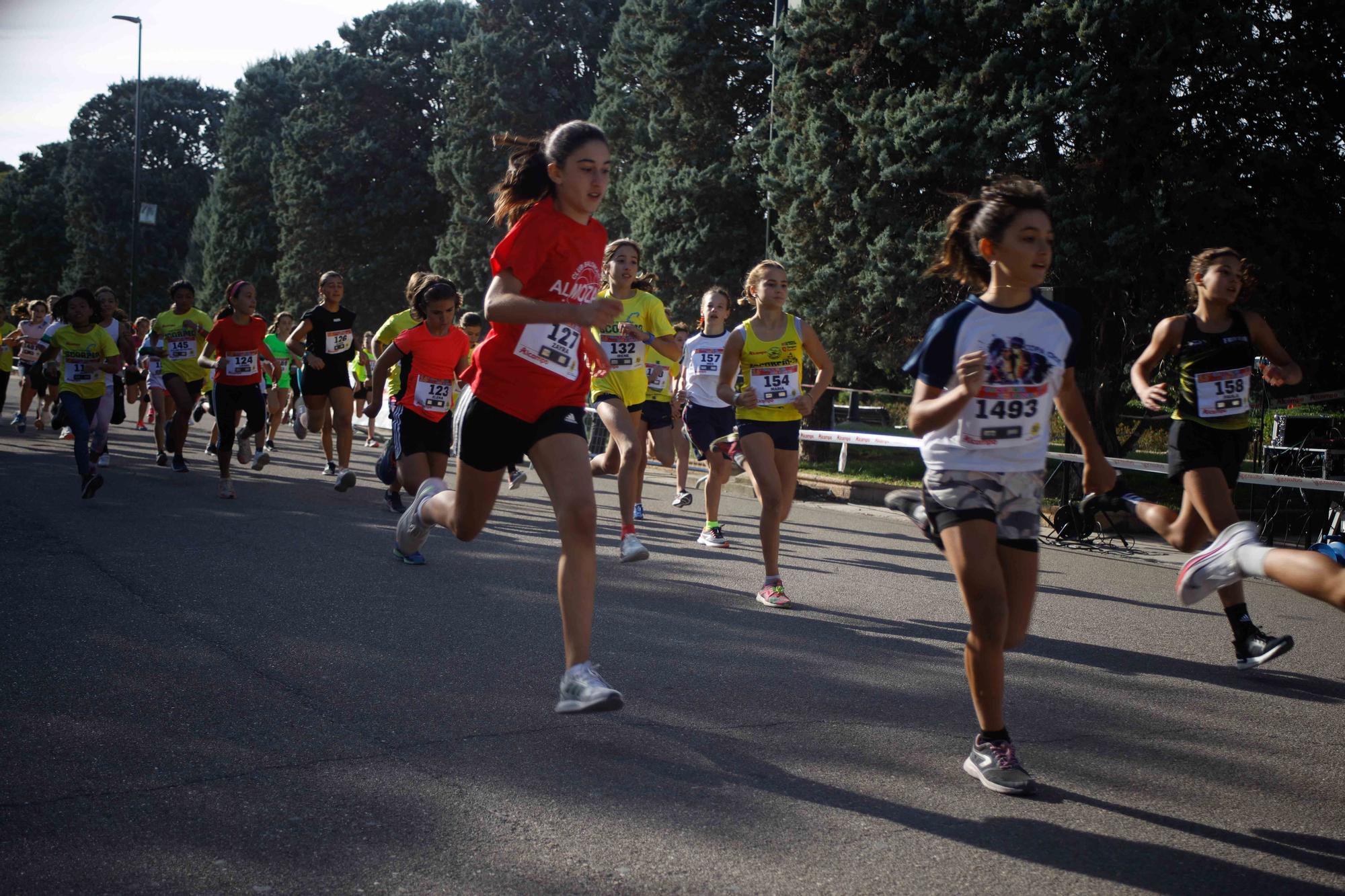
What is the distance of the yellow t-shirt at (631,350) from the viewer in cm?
889

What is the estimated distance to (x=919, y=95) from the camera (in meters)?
17.2

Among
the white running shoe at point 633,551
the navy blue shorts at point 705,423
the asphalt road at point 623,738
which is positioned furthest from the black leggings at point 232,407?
the white running shoe at point 633,551

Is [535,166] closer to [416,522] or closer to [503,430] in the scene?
[503,430]

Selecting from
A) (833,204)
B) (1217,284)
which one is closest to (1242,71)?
(833,204)

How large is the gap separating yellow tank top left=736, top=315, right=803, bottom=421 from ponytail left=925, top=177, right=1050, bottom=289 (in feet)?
9.96

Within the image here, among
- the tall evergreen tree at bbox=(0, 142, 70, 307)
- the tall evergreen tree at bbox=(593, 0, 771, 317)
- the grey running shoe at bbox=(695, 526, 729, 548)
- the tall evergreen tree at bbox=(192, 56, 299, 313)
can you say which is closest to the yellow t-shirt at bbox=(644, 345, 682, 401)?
the grey running shoe at bbox=(695, 526, 729, 548)

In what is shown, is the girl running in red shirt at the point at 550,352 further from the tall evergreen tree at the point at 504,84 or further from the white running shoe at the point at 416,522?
the tall evergreen tree at the point at 504,84

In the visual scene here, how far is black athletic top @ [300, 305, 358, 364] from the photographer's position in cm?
1218

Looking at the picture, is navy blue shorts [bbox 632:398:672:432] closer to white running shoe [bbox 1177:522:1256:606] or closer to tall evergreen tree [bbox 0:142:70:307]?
white running shoe [bbox 1177:522:1256:606]

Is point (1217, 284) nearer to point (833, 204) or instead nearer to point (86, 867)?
point (86, 867)

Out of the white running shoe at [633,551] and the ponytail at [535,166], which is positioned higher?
the ponytail at [535,166]

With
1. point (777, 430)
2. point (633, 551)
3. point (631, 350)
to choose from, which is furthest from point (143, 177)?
point (777, 430)

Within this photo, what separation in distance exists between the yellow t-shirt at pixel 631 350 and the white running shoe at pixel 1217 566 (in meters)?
4.87

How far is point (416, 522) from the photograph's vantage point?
227 inches
